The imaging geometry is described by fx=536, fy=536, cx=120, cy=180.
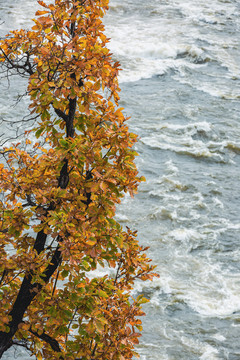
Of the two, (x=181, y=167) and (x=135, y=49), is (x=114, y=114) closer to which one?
(x=181, y=167)

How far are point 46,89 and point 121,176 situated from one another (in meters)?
0.64

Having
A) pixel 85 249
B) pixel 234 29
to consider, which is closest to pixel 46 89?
pixel 85 249

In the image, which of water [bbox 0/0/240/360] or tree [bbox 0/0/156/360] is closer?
tree [bbox 0/0/156/360]

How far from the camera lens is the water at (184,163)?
780cm

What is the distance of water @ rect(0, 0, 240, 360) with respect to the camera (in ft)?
25.6

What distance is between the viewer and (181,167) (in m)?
12.1

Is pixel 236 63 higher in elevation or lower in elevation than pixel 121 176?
higher

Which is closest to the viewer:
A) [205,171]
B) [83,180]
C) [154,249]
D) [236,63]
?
[83,180]

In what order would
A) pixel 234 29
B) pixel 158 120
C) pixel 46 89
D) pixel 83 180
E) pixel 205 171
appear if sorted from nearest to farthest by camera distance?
pixel 46 89 → pixel 83 180 → pixel 205 171 → pixel 158 120 → pixel 234 29

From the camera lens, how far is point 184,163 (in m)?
12.3

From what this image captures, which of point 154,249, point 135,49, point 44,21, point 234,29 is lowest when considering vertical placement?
point 154,249

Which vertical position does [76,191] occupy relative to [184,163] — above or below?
below

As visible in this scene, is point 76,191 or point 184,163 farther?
point 184,163

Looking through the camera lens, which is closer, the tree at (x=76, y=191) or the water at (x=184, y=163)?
the tree at (x=76, y=191)
